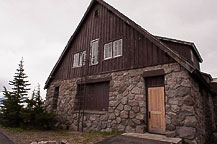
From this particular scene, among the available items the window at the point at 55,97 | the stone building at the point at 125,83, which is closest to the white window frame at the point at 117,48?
the stone building at the point at 125,83

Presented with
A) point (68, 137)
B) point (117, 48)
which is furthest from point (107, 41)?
point (68, 137)

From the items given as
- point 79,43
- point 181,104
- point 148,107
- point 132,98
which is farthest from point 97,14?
point 181,104

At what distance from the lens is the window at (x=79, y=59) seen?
36.0 feet

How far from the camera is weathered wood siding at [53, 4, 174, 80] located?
7445 mm

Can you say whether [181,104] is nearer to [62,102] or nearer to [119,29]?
[119,29]

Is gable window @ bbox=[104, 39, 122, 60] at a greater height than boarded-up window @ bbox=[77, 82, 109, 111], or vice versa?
gable window @ bbox=[104, 39, 122, 60]

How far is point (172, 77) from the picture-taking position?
6.36m

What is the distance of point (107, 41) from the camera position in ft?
31.5

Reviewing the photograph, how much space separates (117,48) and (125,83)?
2.34m

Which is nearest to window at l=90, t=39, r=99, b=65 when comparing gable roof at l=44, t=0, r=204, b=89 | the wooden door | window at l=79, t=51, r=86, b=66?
window at l=79, t=51, r=86, b=66

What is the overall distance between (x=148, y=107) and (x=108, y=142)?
271 centimetres

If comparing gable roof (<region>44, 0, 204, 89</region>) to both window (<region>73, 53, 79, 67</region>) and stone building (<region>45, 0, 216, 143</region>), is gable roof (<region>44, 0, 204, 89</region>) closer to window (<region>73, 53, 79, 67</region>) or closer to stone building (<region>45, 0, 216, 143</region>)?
stone building (<region>45, 0, 216, 143</region>)

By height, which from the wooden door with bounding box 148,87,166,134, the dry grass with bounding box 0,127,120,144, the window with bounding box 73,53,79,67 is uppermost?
the window with bounding box 73,53,79,67

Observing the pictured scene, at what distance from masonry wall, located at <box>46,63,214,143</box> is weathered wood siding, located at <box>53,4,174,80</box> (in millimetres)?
464
